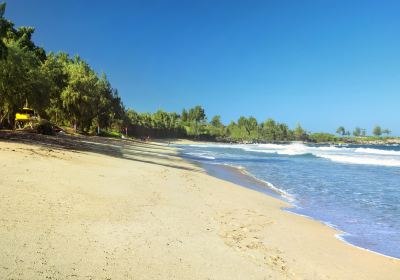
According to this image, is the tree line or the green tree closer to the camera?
the green tree

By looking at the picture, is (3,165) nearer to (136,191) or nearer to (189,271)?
(136,191)

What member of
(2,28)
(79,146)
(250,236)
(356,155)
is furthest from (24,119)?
(356,155)

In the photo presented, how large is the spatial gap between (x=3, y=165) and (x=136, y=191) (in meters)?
3.84

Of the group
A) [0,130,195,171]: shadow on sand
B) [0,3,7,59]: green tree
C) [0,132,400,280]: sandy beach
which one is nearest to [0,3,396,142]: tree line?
[0,3,7,59]: green tree

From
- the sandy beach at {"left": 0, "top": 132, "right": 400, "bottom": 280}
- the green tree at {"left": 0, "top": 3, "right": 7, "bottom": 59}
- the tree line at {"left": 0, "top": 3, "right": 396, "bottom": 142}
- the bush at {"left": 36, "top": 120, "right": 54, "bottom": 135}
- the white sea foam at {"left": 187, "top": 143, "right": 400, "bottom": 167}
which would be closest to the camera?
the sandy beach at {"left": 0, "top": 132, "right": 400, "bottom": 280}

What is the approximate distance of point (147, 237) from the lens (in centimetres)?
698

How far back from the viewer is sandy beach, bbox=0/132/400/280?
5.28 m

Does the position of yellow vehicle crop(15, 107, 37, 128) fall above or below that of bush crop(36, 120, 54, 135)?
above

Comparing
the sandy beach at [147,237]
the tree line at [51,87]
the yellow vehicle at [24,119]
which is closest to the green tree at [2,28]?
the tree line at [51,87]

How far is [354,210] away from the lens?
1288 centimetres

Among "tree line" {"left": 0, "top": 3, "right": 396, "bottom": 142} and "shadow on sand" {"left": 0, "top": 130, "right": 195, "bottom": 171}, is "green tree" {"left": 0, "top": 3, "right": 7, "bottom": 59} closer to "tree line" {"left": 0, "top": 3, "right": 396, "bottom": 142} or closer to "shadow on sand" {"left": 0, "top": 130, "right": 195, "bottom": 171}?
"tree line" {"left": 0, "top": 3, "right": 396, "bottom": 142}

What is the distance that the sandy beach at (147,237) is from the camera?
17.3 ft

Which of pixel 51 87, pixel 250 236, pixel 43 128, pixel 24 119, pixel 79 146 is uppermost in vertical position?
pixel 51 87

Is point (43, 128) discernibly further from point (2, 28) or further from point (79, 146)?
point (2, 28)
